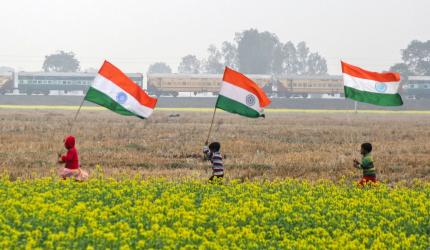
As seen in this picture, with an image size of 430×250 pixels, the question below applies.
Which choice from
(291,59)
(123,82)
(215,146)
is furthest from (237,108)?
(291,59)

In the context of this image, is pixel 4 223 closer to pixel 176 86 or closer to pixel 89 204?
pixel 89 204

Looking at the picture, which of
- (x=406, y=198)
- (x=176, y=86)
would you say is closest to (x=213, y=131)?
(x=406, y=198)

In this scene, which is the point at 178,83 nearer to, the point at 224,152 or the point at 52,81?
the point at 52,81

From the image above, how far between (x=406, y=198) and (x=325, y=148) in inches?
466

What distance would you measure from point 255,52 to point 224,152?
131303 mm

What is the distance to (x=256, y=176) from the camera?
16.3m

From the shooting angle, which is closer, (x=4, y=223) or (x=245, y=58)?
(x=4, y=223)

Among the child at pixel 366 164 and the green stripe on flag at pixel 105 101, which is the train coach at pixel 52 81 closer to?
the green stripe on flag at pixel 105 101

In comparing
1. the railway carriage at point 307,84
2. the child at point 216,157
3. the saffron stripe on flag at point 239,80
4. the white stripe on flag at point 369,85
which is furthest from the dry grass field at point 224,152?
the railway carriage at point 307,84

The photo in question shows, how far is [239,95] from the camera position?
607 inches

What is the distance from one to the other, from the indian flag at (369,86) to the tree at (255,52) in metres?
131

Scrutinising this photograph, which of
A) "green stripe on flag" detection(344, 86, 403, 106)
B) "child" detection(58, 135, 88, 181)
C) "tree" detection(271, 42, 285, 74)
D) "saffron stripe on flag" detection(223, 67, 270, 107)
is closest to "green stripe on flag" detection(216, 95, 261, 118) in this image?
"saffron stripe on flag" detection(223, 67, 270, 107)

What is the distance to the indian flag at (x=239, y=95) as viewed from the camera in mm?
15281

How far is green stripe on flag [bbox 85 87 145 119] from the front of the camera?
47.2 feet
